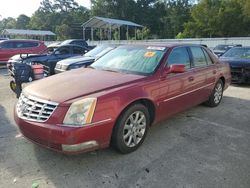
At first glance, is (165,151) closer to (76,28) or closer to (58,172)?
(58,172)

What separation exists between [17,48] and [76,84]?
1293cm

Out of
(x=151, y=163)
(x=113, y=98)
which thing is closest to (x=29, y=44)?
(x=113, y=98)

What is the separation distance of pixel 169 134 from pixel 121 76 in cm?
136

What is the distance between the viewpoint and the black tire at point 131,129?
3482 millimetres

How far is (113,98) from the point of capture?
11.0 feet

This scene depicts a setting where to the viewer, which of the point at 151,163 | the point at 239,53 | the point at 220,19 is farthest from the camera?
the point at 220,19

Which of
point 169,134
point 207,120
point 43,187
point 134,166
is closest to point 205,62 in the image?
point 207,120

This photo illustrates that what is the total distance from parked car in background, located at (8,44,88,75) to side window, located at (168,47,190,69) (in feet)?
19.8

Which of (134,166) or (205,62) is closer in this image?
(134,166)

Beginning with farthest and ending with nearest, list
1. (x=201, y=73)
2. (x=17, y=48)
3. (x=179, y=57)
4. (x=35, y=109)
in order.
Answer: (x=17, y=48)
(x=201, y=73)
(x=179, y=57)
(x=35, y=109)

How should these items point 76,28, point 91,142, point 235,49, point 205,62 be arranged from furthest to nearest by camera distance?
point 76,28, point 235,49, point 205,62, point 91,142

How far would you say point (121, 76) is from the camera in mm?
4016

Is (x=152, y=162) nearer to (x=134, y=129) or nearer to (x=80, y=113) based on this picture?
(x=134, y=129)

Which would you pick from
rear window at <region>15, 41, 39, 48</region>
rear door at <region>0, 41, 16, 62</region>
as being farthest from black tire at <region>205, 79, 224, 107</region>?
rear door at <region>0, 41, 16, 62</region>
